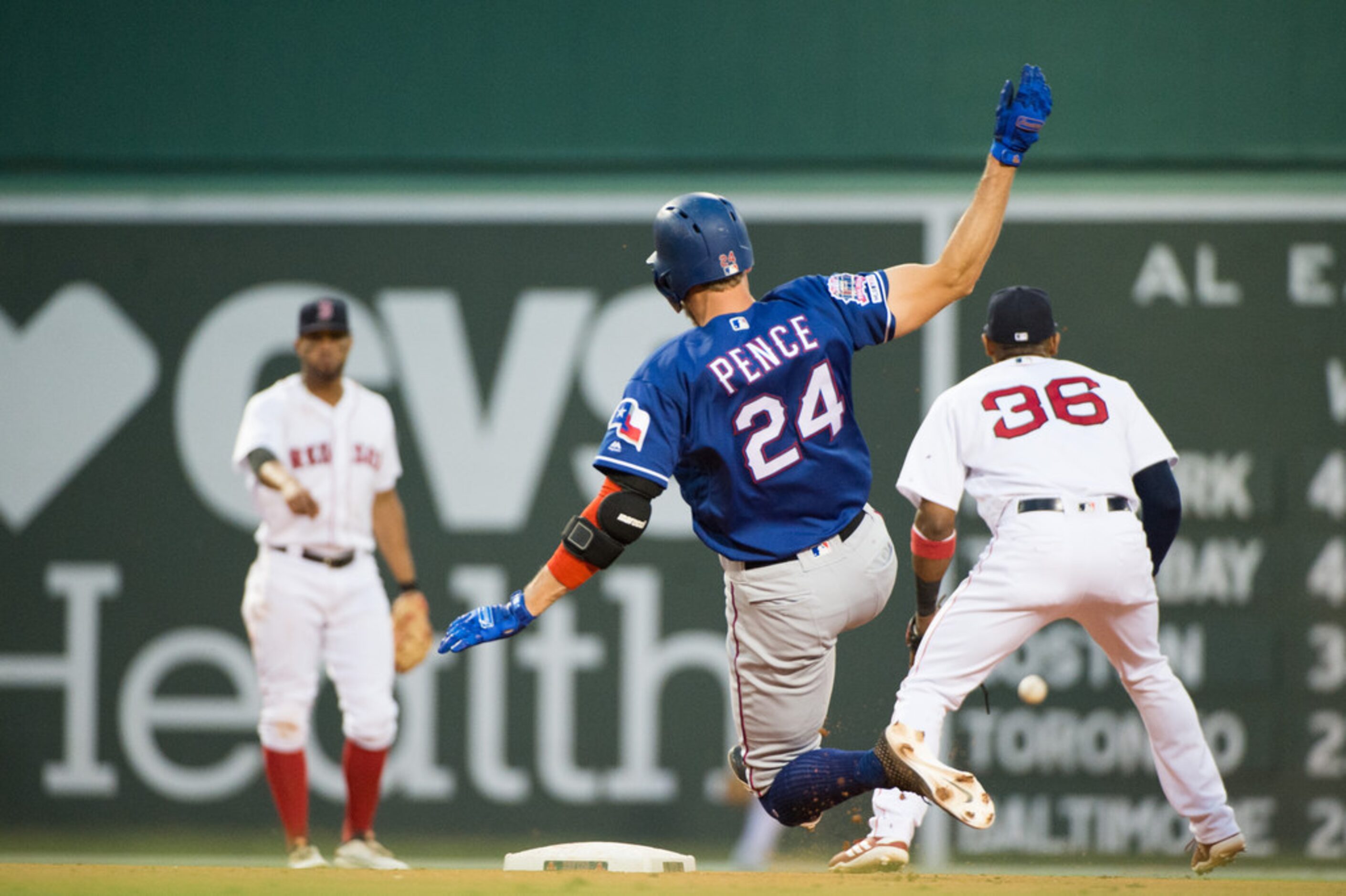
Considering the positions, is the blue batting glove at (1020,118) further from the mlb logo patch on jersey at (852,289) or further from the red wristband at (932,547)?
the red wristband at (932,547)

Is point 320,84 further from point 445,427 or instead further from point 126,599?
point 126,599

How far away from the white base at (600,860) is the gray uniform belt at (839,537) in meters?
0.96

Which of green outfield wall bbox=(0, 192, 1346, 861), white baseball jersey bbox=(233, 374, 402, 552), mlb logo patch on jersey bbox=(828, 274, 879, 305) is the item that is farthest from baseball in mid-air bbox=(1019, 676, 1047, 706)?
white baseball jersey bbox=(233, 374, 402, 552)

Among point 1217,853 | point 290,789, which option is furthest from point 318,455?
point 1217,853

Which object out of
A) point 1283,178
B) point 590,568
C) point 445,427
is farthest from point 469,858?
point 1283,178

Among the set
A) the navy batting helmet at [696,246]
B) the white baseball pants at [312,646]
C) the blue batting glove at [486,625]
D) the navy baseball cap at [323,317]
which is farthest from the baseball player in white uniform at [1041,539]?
the navy baseball cap at [323,317]

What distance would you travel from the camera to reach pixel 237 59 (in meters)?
6.18

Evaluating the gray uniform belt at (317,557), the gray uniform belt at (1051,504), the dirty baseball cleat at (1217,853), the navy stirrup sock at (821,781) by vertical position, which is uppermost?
the gray uniform belt at (1051,504)

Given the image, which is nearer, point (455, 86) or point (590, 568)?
point (590, 568)

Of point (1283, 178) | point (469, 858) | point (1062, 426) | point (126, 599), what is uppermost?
point (1283, 178)

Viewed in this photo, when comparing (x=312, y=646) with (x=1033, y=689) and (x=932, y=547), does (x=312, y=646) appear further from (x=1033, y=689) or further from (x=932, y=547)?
(x=1033, y=689)

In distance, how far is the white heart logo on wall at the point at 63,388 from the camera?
6148 millimetres

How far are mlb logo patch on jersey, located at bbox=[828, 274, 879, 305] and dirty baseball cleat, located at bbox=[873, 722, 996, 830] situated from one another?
3.51 ft

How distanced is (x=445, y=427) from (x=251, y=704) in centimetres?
145
